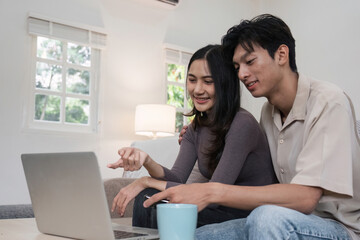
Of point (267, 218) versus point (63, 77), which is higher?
point (63, 77)

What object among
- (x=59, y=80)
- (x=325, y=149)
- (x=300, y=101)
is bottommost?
(x=325, y=149)

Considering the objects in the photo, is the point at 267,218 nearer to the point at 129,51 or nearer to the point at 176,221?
the point at 176,221

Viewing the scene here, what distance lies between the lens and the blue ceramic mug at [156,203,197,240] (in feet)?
2.26

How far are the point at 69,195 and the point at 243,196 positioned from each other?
37 centimetres

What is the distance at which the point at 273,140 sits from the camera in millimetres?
1188

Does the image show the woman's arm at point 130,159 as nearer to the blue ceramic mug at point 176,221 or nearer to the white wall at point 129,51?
the blue ceramic mug at point 176,221

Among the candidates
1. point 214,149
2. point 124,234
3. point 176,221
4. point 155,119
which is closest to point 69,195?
point 124,234

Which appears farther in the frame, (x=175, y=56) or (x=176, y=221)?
(x=175, y=56)

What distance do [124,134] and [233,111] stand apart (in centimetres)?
272

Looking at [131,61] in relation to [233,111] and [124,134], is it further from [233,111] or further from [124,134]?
[233,111]

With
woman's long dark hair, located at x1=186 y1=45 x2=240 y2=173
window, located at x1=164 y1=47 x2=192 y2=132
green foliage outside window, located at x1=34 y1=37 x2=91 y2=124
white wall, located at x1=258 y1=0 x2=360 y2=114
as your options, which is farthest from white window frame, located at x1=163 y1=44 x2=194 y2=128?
woman's long dark hair, located at x1=186 y1=45 x2=240 y2=173

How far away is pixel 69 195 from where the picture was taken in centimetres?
81

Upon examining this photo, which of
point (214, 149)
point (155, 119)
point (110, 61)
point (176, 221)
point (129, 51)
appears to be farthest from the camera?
point (129, 51)

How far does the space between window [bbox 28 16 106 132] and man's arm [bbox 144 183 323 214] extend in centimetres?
291
